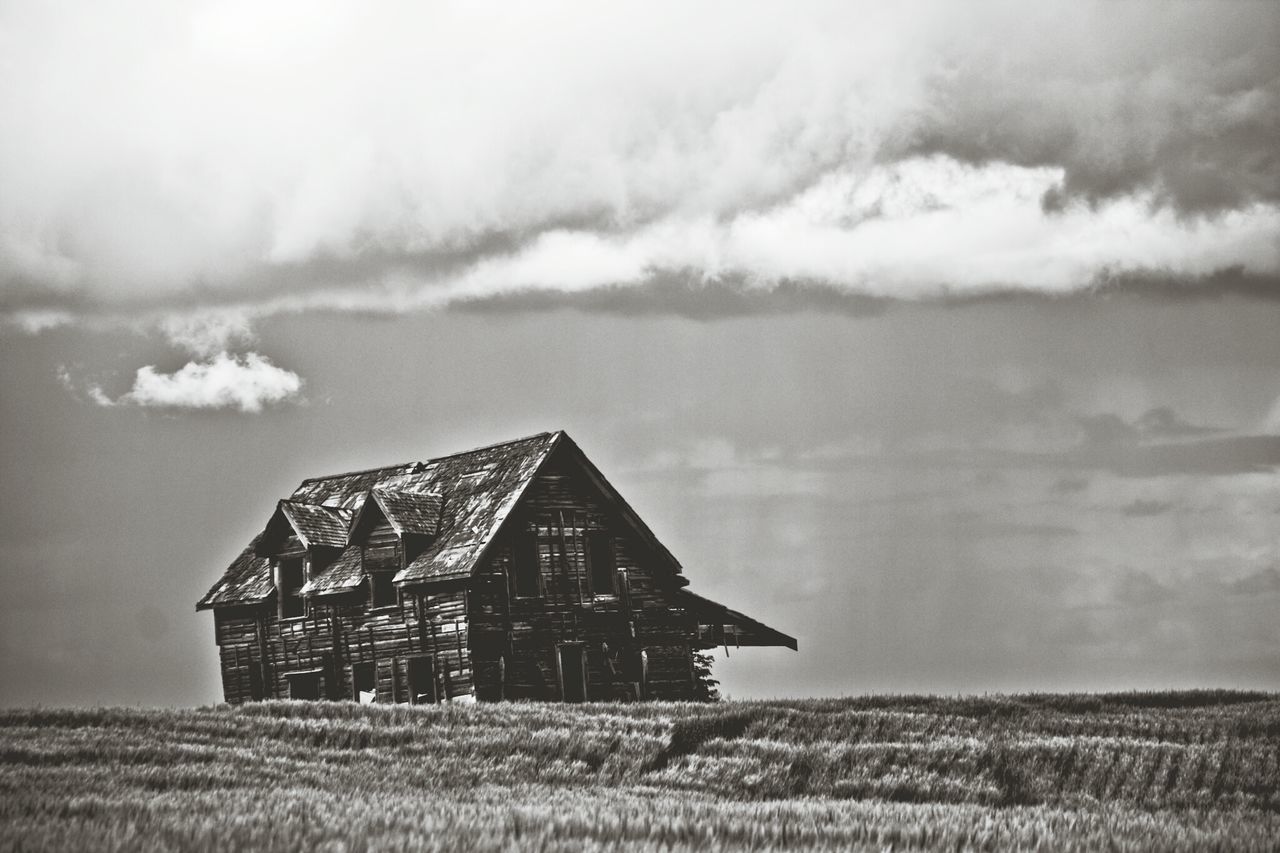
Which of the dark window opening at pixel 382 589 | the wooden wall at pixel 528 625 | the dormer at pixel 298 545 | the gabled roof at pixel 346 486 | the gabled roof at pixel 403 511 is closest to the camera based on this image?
the wooden wall at pixel 528 625

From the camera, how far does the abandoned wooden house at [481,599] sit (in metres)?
37.2

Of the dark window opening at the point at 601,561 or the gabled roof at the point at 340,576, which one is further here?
the dark window opening at the point at 601,561

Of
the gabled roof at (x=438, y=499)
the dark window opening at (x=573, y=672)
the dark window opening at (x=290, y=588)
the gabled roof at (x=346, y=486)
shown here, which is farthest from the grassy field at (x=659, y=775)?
the gabled roof at (x=346, y=486)

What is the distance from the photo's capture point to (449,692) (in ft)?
120

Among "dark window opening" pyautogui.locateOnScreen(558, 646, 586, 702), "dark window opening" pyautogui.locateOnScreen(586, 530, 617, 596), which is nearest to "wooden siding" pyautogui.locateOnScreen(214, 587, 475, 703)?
"dark window opening" pyautogui.locateOnScreen(558, 646, 586, 702)

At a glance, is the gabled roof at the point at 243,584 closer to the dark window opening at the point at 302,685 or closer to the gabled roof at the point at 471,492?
the dark window opening at the point at 302,685

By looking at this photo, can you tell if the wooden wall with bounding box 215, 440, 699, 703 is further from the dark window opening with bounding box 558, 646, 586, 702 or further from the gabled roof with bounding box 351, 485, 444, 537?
the gabled roof with bounding box 351, 485, 444, 537

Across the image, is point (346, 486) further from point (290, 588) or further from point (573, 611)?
point (573, 611)

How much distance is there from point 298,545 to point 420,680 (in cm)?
701

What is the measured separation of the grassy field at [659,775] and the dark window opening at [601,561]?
8056 mm

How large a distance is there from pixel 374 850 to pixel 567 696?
27.0m

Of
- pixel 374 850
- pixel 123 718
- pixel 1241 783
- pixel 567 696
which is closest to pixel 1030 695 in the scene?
pixel 1241 783

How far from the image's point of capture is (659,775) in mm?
24312

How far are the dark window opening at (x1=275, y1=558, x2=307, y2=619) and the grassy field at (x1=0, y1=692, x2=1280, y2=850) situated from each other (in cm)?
1043
